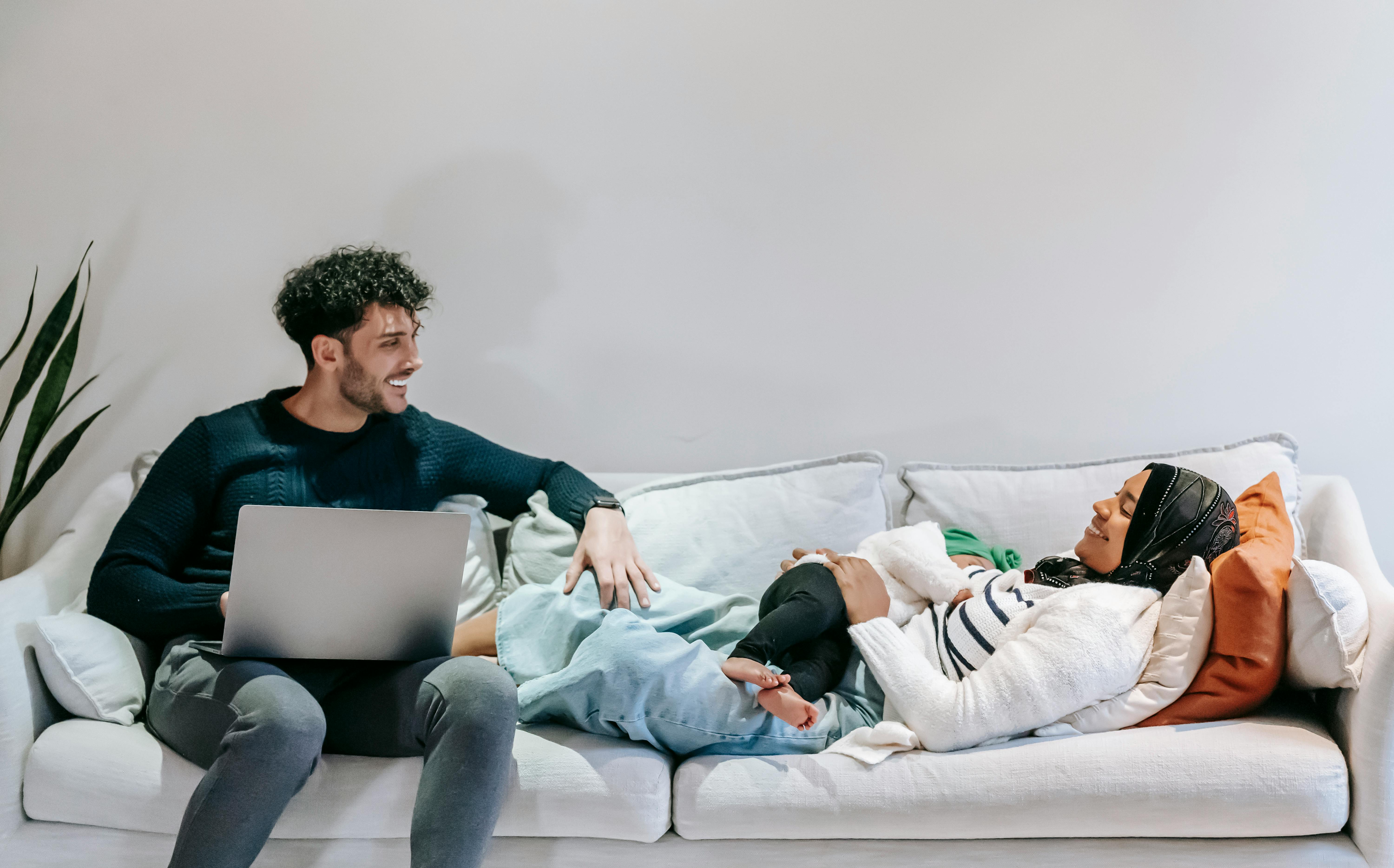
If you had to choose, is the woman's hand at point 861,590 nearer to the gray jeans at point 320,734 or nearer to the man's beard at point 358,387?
the gray jeans at point 320,734

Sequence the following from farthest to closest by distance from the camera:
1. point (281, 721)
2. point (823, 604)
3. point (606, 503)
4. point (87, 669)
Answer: point (606, 503) → point (823, 604) → point (87, 669) → point (281, 721)

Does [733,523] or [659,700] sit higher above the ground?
[733,523]

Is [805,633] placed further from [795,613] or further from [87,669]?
[87,669]

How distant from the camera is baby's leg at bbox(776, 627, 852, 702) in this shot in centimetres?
149

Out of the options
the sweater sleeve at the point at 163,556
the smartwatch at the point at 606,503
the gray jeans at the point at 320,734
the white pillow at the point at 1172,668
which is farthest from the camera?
the smartwatch at the point at 606,503

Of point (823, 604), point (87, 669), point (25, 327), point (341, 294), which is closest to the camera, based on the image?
point (87, 669)

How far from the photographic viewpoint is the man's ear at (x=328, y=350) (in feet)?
5.57

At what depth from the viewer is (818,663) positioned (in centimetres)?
154

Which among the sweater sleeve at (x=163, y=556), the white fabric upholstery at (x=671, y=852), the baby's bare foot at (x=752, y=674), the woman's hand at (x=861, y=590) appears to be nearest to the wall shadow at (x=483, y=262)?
the sweater sleeve at (x=163, y=556)

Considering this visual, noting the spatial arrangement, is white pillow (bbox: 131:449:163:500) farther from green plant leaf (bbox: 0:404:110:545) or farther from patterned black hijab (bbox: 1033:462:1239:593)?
patterned black hijab (bbox: 1033:462:1239:593)

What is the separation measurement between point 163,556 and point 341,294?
0.55m

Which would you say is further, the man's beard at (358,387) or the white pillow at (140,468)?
the white pillow at (140,468)

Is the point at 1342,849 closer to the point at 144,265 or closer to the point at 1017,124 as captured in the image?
the point at 1017,124

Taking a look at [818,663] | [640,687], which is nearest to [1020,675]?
[818,663]
